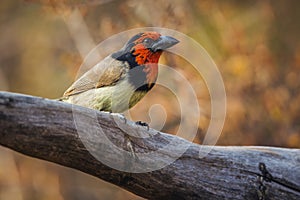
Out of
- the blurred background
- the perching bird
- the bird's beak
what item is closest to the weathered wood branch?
the perching bird

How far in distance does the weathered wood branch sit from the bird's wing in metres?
0.64

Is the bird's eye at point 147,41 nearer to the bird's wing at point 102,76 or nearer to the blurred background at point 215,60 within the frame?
the bird's wing at point 102,76

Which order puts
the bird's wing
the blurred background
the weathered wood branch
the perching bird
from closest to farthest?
the weathered wood branch
the perching bird
the bird's wing
the blurred background

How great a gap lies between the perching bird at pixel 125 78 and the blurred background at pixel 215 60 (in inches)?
58.2

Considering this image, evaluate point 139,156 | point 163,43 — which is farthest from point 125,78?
point 139,156

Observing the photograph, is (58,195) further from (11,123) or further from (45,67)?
(11,123)

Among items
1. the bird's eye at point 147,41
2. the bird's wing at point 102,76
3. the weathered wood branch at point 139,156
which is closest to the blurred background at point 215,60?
the bird's wing at point 102,76

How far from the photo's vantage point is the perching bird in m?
3.53

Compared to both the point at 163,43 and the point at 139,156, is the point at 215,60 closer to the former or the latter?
the point at 163,43

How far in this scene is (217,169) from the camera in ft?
10.4

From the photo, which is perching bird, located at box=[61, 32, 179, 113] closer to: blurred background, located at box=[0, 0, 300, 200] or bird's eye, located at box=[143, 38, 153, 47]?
bird's eye, located at box=[143, 38, 153, 47]

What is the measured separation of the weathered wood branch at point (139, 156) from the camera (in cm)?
262

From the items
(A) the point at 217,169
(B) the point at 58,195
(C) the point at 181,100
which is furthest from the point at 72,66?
(A) the point at 217,169

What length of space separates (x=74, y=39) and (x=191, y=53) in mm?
1203
